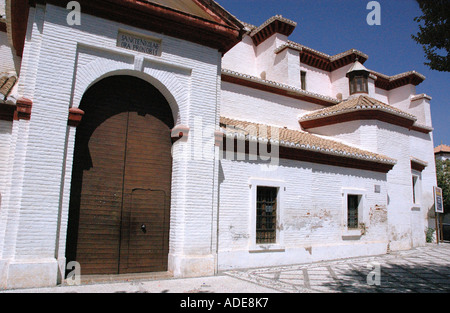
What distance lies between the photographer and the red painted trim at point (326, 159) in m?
8.77

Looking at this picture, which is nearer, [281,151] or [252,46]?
[281,151]

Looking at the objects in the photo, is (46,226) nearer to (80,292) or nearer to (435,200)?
(80,292)

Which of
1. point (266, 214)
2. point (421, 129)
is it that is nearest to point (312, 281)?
point (266, 214)

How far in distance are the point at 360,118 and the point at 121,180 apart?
8.91m

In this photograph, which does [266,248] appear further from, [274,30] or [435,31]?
[274,30]

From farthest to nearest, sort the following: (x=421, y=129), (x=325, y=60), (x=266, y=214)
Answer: (x=421, y=129) < (x=325, y=60) < (x=266, y=214)

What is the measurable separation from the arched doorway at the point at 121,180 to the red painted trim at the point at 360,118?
7.39 meters

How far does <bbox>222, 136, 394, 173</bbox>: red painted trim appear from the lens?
345 inches

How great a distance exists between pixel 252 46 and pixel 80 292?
1279 cm

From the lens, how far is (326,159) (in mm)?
9664

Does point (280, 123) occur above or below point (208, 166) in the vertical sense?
above

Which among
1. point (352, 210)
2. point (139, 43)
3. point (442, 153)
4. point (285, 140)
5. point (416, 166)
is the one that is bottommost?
point (352, 210)

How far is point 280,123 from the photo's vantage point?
12.9m
